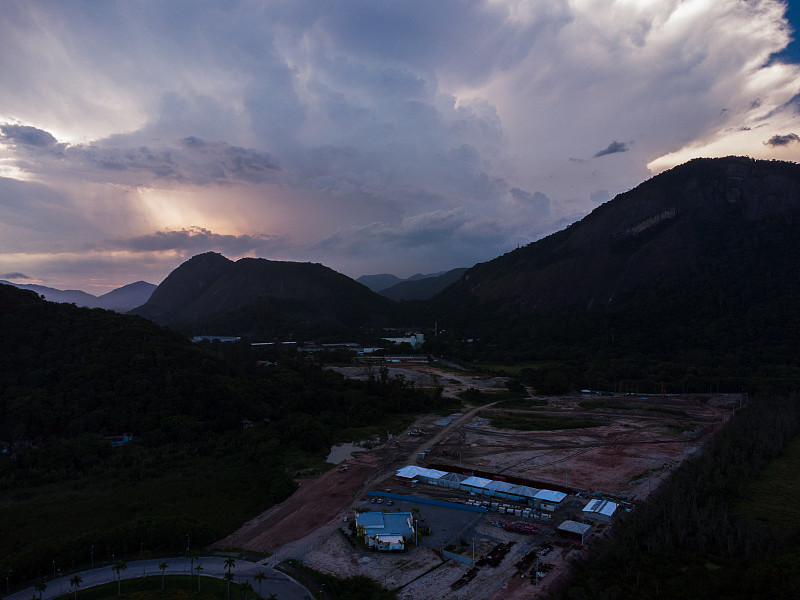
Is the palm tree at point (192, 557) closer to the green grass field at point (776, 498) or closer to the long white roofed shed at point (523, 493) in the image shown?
the long white roofed shed at point (523, 493)

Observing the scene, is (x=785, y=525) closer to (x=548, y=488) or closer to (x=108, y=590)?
(x=548, y=488)

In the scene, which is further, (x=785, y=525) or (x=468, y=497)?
(x=468, y=497)

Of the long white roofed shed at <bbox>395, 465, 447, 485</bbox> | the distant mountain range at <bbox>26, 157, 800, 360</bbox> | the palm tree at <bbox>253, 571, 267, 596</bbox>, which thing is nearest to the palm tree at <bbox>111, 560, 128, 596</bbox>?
the palm tree at <bbox>253, 571, 267, 596</bbox>

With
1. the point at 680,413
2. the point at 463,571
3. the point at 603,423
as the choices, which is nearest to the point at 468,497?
the point at 463,571

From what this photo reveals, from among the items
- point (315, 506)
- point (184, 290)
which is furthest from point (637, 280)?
point (184, 290)

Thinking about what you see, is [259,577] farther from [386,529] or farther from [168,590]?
[386,529]

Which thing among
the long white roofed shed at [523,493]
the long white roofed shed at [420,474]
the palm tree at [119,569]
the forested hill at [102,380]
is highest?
the forested hill at [102,380]

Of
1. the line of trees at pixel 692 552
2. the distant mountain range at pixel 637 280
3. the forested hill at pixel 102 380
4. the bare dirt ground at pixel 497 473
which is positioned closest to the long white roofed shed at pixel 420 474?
the bare dirt ground at pixel 497 473
